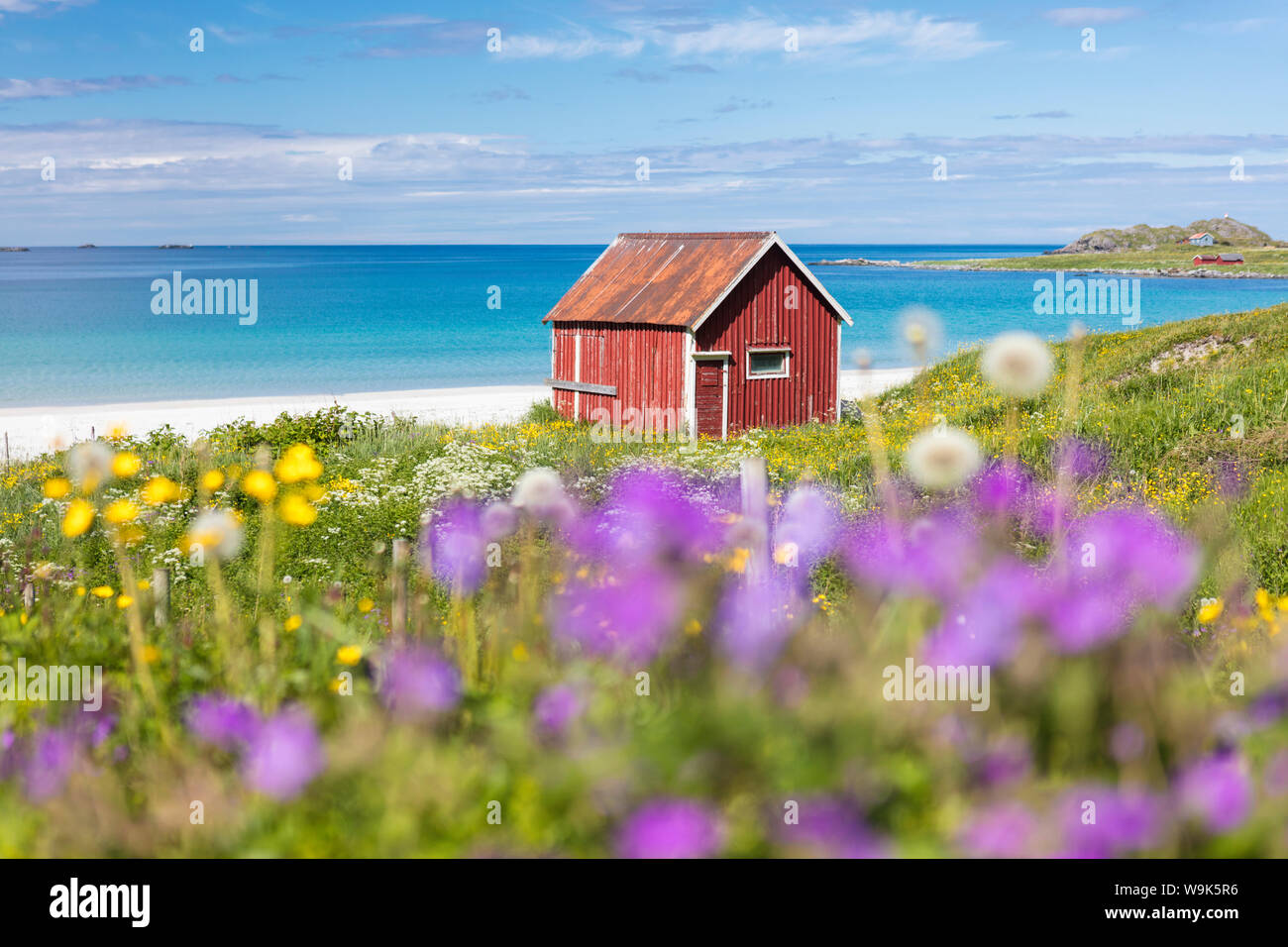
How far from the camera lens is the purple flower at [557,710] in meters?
2.31

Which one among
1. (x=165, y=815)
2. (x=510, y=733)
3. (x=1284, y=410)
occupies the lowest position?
(x=165, y=815)

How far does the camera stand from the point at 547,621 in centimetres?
310

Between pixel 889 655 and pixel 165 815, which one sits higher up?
pixel 889 655

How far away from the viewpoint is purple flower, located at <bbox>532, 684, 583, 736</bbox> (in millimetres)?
2314

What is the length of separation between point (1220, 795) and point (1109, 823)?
216mm

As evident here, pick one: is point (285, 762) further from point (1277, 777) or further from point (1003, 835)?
point (1277, 777)

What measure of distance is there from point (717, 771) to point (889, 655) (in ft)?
1.90

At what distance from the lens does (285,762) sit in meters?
2.19

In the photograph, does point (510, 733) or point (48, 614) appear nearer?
point (510, 733)

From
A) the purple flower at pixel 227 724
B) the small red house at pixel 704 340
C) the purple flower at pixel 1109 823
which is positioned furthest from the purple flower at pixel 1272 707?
the small red house at pixel 704 340

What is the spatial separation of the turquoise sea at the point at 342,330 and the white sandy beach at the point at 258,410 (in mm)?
4065

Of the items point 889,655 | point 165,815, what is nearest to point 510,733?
point 165,815
